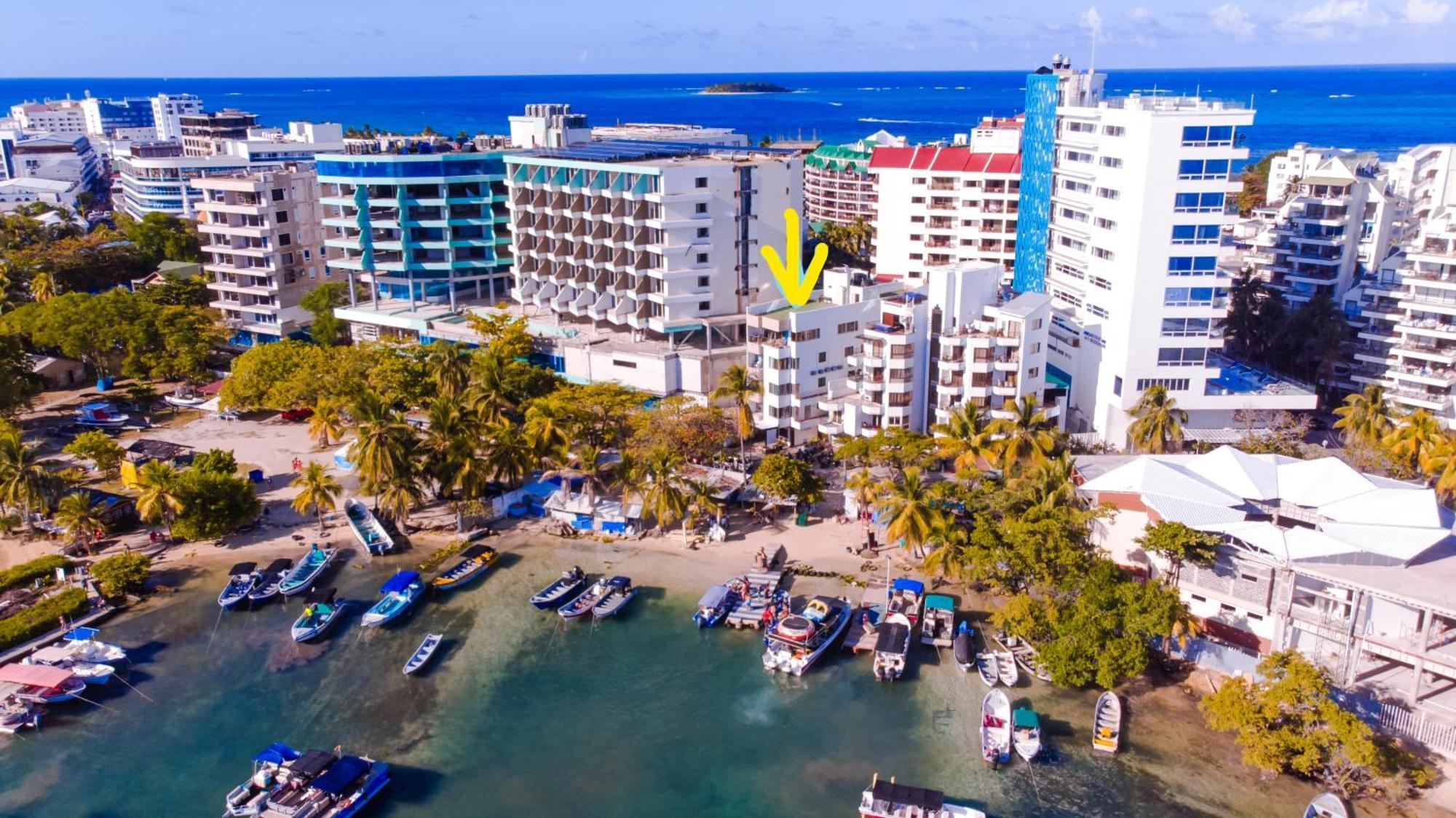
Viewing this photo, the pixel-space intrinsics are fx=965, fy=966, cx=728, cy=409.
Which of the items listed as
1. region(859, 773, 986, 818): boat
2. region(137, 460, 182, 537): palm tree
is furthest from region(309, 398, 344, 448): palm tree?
region(859, 773, 986, 818): boat

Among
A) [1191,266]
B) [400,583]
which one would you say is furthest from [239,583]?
[1191,266]

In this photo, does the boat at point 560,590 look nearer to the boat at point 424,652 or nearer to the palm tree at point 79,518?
the boat at point 424,652

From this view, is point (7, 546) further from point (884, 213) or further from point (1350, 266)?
point (1350, 266)

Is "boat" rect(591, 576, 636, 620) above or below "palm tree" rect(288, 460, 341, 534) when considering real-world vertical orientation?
below

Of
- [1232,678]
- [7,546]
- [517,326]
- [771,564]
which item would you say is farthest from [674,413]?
[7,546]

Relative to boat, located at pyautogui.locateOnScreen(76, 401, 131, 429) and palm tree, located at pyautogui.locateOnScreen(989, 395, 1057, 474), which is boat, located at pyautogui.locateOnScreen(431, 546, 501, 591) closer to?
palm tree, located at pyautogui.locateOnScreen(989, 395, 1057, 474)

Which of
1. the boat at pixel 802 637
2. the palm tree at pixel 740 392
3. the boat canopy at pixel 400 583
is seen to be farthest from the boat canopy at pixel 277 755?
the palm tree at pixel 740 392

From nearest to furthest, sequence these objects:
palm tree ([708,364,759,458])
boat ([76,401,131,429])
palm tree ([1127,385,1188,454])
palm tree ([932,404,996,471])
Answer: palm tree ([932,404,996,471]) < palm tree ([1127,385,1188,454]) < palm tree ([708,364,759,458]) < boat ([76,401,131,429])
